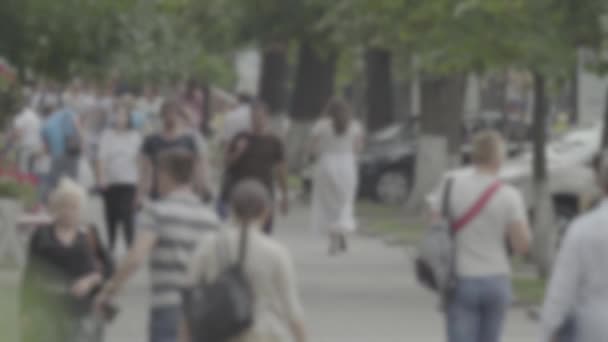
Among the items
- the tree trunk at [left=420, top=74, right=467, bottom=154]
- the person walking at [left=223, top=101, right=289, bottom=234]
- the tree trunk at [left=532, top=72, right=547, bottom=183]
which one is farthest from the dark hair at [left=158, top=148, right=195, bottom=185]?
the tree trunk at [left=420, top=74, right=467, bottom=154]

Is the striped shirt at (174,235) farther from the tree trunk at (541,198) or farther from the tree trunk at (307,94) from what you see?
the tree trunk at (307,94)

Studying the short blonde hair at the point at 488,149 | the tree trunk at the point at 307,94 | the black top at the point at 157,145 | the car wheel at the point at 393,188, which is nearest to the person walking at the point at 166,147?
the black top at the point at 157,145

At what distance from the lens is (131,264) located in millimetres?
10125

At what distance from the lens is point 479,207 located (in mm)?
10930

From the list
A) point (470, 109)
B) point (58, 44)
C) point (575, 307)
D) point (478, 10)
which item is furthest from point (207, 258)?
point (470, 109)

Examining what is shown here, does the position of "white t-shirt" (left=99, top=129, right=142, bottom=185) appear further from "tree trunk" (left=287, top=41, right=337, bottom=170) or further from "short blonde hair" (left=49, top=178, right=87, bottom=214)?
"tree trunk" (left=287, top=41, right=337, bottom=170)

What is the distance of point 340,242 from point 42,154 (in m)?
3.76

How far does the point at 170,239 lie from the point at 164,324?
1.46ft

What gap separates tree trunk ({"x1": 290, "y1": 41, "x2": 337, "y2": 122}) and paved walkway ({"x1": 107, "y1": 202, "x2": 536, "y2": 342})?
1828 cm

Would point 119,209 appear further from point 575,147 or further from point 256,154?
point 575,147

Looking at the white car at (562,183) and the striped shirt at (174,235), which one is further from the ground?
the striped shirt at (174,235)

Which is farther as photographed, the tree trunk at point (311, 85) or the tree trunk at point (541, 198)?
the tree trunk at point (311, 85)

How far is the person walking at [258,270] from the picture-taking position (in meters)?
8.41

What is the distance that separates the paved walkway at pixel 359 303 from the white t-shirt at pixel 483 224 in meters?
3.93
